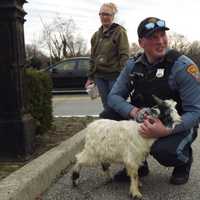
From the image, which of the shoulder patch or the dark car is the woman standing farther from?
the dark car

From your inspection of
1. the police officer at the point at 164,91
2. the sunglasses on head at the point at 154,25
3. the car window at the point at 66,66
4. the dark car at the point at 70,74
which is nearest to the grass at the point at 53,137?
the police officer at the point at 164,91

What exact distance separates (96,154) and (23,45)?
6.31 feet

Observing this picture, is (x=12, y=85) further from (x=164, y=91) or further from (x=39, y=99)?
(x=164, y=91)

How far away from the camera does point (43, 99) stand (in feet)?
23.7

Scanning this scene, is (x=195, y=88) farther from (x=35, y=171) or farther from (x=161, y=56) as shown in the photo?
(x=35, y=171)

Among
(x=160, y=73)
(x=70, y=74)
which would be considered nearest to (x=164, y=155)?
(x=160, y=73)

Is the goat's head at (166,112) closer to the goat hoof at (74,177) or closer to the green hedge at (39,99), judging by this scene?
the goat hoof at (74,177)

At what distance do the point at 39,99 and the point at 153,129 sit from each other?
114 inches

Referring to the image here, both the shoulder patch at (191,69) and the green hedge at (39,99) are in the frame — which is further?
the green hedge at (39,99)

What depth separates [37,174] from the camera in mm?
4914

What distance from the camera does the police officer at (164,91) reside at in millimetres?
4684

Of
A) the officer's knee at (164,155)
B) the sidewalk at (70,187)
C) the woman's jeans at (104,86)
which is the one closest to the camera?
the sidewalk at (70,187)

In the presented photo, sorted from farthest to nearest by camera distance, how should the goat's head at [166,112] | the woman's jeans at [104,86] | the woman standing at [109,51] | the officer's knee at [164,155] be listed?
the woman's jeans at [104,86] < the woman standing at [109,51] < the officer's knee at [164,155] < the goat's head at [166,112]

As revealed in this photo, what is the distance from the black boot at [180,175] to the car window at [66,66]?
16328 mm
